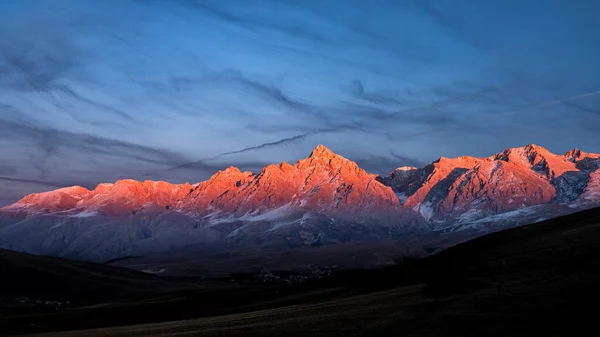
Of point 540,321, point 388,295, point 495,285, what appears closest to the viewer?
point 540,321

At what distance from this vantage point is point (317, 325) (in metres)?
52.3

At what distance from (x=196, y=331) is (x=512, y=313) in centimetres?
3678

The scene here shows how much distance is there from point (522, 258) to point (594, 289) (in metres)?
25.1

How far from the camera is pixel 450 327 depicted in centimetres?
4416

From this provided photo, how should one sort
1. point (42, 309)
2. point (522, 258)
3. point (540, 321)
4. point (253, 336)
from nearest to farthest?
point (540, 321), point (253, 336), point (522, 258), point (42, 309)

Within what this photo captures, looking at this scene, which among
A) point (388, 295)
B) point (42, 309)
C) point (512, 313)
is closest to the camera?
point (512, 313)

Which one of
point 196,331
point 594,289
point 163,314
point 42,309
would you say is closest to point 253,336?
point 196,331

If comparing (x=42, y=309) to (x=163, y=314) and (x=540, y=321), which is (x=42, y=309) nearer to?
(x=163, y=314)

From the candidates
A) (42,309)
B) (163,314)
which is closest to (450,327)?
(163,314)

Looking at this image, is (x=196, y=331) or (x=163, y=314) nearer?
(x=196, y=331)

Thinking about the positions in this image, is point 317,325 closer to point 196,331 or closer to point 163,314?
point 196,331

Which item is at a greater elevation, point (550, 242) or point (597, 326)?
point (550, 242)

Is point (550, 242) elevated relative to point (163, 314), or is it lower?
elevated

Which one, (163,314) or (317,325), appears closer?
(317,325)
